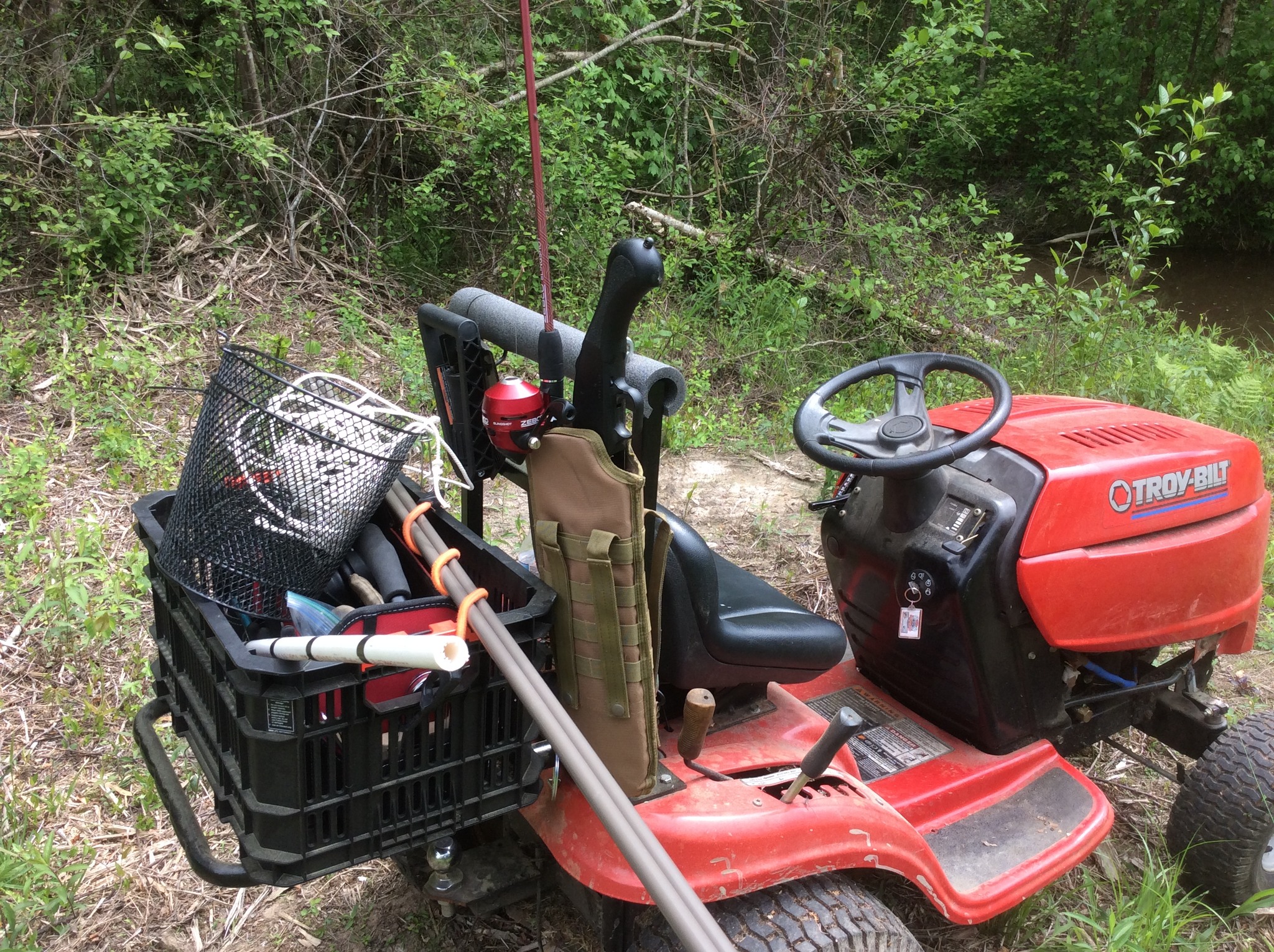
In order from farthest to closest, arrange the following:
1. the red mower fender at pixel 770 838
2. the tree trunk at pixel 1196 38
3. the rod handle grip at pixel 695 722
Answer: the tree trunk at pixel 1196 38 < the rod handle grip at pixel 695 722 < the red mower fender at pixel 770 838

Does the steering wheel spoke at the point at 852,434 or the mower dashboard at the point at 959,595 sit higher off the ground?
the steering wheel spoke at the point at 852,434

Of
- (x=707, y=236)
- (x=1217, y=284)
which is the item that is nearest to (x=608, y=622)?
(x=707, y=236)

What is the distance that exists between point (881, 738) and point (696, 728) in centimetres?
93

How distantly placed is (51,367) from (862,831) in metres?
4.25

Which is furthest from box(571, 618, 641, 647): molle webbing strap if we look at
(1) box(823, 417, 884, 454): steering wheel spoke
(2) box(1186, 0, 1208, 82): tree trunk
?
(2) box(1186, 0, 1208, 82): tree trunk

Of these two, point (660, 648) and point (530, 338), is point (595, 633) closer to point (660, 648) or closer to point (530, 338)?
point (660, 648)

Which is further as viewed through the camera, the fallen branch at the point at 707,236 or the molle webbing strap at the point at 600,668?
the fallen branch at the point at 707,236

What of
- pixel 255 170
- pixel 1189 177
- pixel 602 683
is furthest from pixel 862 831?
pixel 1189 177

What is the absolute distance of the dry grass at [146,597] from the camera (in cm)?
226

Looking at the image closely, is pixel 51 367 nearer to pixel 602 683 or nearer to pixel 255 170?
pixel 255 170

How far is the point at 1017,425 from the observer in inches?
98.8

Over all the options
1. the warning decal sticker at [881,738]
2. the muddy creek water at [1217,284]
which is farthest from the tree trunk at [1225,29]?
the warning decal sticker at [881,738]

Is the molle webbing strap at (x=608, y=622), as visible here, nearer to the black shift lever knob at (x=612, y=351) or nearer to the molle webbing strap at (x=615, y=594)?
the molle webbing strap at (x=615, y=594)

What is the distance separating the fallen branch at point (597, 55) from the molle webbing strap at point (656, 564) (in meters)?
5.20
